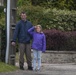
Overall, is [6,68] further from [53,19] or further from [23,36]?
[53,19]

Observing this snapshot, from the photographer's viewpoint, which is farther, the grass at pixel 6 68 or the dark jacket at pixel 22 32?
the dark jacket at pixel 22 32

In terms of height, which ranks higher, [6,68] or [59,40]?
[59,40]

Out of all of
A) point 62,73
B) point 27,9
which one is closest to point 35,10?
point 27,9

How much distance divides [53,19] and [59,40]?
1.82 meters

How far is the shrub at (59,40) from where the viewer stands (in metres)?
18.9

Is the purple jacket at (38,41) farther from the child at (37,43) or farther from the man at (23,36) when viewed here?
the man at (23,36)

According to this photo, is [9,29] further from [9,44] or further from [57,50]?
[57,50]

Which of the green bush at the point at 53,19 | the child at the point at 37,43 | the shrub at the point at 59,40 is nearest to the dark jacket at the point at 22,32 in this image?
the child at the point at 37,43

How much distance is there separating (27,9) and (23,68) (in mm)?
7182

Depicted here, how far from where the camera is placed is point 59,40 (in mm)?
19000

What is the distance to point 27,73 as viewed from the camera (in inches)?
511

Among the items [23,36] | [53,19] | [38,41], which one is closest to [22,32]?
[23,36]

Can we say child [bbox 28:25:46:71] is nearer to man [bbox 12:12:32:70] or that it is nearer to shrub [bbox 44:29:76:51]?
man [bbox 12:12:32:70]

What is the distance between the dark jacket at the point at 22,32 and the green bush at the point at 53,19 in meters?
6.30
